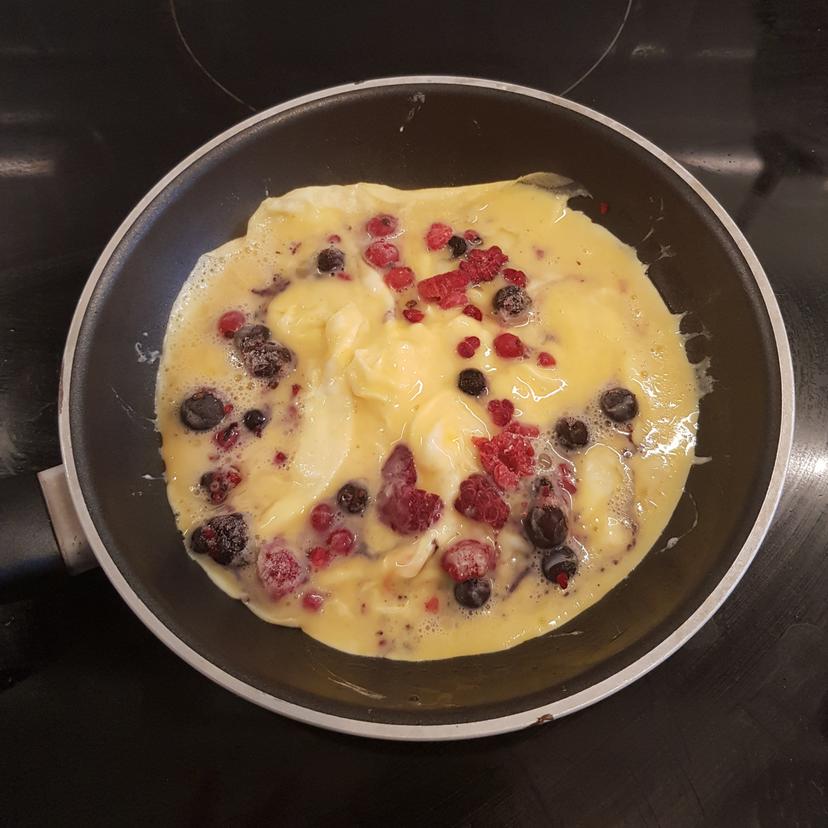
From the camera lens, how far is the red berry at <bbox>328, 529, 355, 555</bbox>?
160 centimetres

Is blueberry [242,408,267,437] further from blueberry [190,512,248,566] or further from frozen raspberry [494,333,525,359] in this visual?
frozen raspberry [494,333,525,359]

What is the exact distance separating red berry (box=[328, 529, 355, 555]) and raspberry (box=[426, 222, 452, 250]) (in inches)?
32.6

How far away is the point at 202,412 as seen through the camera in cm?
171

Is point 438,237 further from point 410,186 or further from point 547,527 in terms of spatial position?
point 547,527

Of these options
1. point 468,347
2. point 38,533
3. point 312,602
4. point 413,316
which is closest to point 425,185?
point 413,316

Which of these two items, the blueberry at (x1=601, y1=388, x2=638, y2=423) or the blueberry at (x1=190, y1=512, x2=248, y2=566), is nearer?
the blueberry at (x1=190, y1=512, x2=248, y2=566)

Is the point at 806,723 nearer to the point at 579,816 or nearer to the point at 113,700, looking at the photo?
the point at 579,816

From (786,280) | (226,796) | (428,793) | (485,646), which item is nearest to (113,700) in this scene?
(226,796)

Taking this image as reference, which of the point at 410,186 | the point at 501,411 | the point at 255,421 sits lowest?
the point at 255,421

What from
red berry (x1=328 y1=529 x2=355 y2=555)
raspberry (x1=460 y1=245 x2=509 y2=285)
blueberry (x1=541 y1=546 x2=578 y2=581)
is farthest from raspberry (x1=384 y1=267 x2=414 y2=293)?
blueberry (x1=541 y1=546 x2=578 y2=581)

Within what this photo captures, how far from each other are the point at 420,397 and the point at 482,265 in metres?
0.42

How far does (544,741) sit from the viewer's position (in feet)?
4.89

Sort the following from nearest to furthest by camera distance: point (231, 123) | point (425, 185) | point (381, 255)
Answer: point (381, 255), point (425, 185), point (231, 123)

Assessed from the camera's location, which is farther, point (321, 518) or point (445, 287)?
point (445, 287)
